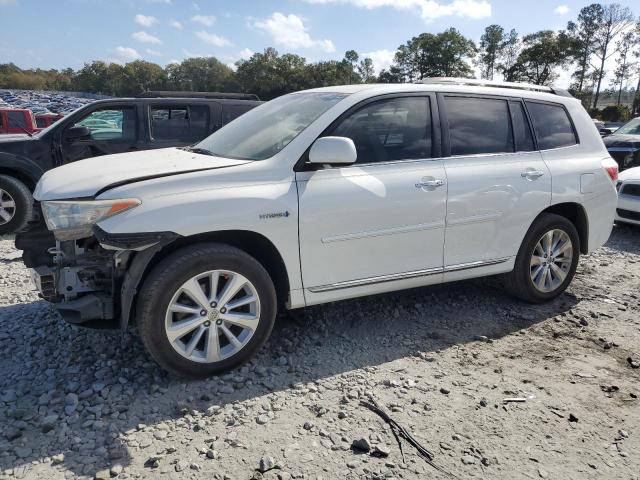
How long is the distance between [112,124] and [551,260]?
18.8 feet

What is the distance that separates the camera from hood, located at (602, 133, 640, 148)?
33.0 ft

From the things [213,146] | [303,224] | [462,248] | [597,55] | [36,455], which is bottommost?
[36,455]

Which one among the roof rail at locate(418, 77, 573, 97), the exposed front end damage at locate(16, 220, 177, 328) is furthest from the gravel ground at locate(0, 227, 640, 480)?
the roof rail at locate(418, 77, 573, 97)

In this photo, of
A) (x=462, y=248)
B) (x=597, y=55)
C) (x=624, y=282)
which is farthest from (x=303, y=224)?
(x=597, y=55)

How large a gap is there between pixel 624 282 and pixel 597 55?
243 ft

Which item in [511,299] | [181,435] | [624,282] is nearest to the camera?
[181,435]

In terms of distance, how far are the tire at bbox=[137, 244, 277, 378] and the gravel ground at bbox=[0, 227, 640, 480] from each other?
0.55ft

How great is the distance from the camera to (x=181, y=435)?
273cm

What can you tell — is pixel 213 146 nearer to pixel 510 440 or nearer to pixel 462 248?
pixel 462 248

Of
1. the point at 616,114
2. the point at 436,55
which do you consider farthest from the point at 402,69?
the point at 616,114

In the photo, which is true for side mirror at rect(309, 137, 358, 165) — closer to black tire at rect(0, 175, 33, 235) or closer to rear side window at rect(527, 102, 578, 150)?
rear side window at rect(527, 102, 578, 150)

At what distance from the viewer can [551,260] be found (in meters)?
4.54

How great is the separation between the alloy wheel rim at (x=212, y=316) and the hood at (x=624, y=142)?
957 centimetres

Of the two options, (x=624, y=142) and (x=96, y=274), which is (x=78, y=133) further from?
(x=624, y=142)
